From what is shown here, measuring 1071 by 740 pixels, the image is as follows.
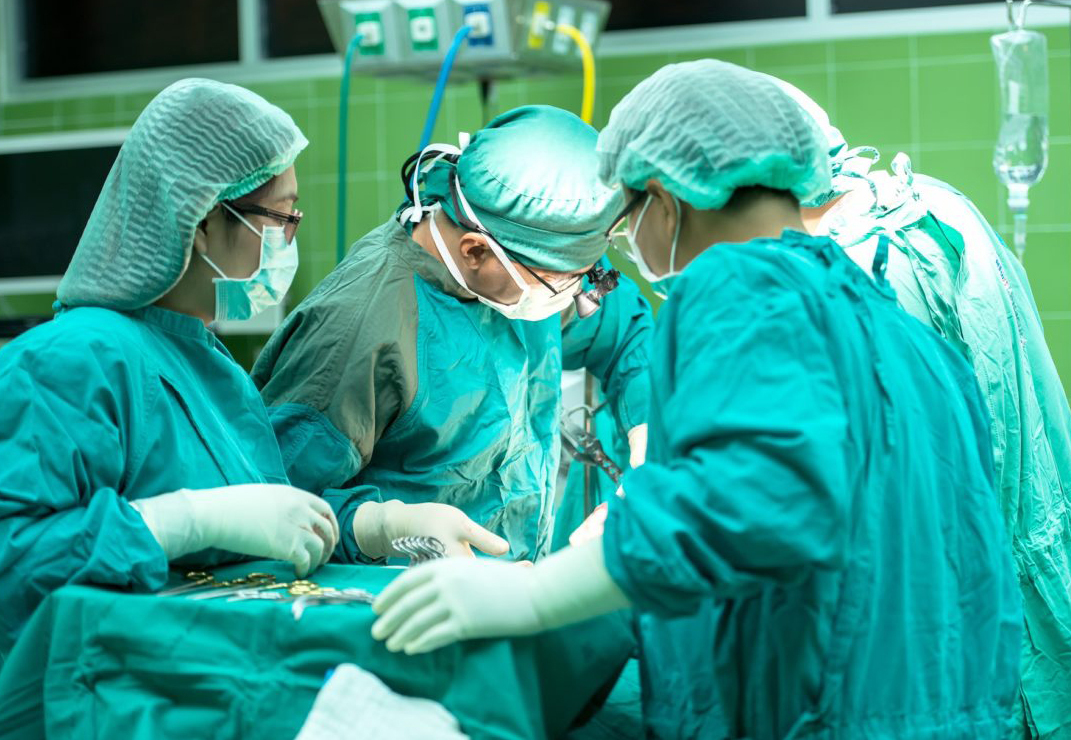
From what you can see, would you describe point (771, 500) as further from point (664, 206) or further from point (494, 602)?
point (664, 206)

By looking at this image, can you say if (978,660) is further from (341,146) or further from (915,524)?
(341,146)

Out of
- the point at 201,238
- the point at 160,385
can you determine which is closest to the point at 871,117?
the point at 201,238

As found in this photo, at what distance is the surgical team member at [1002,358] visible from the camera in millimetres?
1861

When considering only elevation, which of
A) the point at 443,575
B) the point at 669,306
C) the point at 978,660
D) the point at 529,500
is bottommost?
the point at 529,500

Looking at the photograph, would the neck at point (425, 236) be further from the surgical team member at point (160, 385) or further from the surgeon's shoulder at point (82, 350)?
the surgeon's shoulder at point (82, 350)

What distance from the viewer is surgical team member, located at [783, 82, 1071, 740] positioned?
1861mm

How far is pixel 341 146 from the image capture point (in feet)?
12.8

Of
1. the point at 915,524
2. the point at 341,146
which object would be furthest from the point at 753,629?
the point at 341,146

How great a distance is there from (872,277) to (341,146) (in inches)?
112

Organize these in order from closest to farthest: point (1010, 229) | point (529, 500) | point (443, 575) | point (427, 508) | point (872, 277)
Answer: point (443, 575) < point (872, 277) < point (427, 508) < point (529, 500) < point (1010, 229)

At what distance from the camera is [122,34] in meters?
4.79

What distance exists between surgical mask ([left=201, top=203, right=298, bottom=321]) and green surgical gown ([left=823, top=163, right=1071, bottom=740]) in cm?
87

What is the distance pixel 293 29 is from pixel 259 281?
3.22 metres

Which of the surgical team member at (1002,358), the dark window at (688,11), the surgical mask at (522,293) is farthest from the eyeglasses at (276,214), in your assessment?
the dark window at (688,11)
